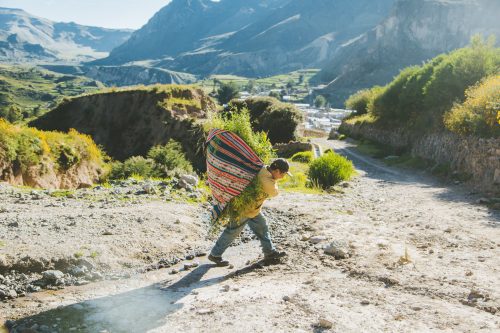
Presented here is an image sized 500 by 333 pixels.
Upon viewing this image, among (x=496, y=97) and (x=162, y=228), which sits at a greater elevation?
(x=496, y=97)

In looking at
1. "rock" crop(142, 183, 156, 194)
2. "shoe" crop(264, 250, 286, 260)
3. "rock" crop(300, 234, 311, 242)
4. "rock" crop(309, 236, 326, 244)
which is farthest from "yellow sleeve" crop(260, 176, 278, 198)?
"rock" crop(142, 183, 156, 194)

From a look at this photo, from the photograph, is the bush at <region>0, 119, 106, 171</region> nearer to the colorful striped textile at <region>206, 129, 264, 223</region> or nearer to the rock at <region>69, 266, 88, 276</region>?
the rock at <region>69, 266, 88, 276</region>

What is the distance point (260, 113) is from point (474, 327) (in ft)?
139

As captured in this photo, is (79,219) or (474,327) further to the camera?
(79,219)

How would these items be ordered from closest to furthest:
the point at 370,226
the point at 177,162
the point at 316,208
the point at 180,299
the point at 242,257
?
the point at 180,299
the point at 242,257
the point at 370,226
the point at 316,208
the point at 177,162

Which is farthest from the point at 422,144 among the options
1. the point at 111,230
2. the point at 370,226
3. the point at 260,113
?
the point at 111,230

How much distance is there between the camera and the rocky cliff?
3238 cm

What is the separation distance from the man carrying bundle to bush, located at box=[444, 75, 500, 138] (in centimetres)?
1633

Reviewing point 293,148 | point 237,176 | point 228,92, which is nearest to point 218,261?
point 237,176

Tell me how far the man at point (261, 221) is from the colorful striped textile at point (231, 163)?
246 mm

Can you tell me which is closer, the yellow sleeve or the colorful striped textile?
the yellow sleeve

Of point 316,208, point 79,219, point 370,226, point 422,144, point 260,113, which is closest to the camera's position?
point 79,219

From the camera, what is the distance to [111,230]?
28.7 ft

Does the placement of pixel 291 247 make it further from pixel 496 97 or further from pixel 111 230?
pixel 496 97
